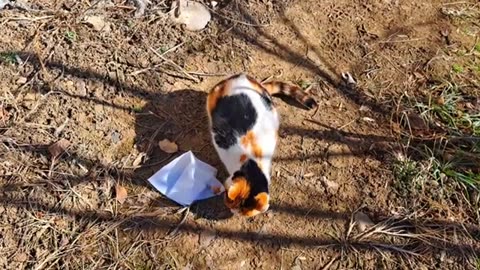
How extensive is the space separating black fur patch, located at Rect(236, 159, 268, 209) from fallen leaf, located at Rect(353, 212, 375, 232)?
50 cm

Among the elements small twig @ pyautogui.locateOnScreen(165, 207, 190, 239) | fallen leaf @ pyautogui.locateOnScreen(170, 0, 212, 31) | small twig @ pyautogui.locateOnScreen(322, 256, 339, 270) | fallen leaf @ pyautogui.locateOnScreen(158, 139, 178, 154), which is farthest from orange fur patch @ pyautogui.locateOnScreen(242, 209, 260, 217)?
fallen leaf @ pyautogui.locateOnScreen(170, 0, 212, 31)

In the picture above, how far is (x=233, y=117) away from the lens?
277cm

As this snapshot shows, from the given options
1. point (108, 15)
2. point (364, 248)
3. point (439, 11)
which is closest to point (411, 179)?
point (364, 248)

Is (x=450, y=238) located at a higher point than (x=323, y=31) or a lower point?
lower

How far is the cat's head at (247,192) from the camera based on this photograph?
256 centimetres

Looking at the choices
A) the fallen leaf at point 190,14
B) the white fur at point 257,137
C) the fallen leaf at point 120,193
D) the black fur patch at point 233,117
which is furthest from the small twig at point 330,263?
the fallen leaf at point 190,14

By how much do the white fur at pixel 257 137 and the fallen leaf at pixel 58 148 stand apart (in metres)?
0.76

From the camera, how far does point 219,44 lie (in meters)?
3.24

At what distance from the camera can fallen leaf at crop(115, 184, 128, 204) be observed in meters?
2.74

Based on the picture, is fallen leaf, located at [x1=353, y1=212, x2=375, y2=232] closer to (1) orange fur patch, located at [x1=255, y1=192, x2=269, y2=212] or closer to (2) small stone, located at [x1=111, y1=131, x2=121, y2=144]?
(1) orange fur patch, located at [x1=255, y1=192, x2=269, y2=212]

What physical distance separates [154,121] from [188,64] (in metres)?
0.42

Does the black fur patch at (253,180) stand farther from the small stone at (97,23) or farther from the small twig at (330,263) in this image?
the small stone at (97,23)

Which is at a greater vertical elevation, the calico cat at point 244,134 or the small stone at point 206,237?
the calico cat at point 244,134

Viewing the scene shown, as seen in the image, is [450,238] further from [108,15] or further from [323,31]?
[108,15]
